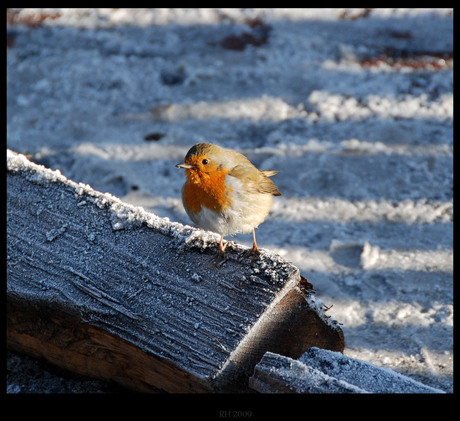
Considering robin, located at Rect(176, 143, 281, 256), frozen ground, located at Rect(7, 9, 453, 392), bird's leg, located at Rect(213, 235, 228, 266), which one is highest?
robin, located at Rect(176, 143, 281, 256)

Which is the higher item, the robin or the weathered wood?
the robin

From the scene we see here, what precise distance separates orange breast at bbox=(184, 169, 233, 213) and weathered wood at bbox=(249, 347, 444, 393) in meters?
A: 0.64

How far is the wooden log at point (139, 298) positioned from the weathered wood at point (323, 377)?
11 cm

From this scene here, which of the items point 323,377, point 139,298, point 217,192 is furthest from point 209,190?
point 323,377

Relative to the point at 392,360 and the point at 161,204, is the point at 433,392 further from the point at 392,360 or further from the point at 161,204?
the point at 161,204

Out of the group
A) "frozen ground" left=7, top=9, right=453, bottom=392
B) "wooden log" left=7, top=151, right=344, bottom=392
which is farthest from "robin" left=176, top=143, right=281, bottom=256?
"frozen ground" left=7, top=9, right=453, bottom=392

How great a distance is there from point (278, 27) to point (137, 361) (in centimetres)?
365

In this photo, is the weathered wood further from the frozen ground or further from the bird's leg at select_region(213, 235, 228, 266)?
the frozen ground

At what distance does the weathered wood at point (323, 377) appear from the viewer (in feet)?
5.04

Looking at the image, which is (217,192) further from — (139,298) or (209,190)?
(139,298)

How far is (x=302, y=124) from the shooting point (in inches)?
151

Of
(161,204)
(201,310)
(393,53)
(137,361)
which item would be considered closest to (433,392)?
(201,310)

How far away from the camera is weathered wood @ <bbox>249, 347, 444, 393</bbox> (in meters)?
1.54
